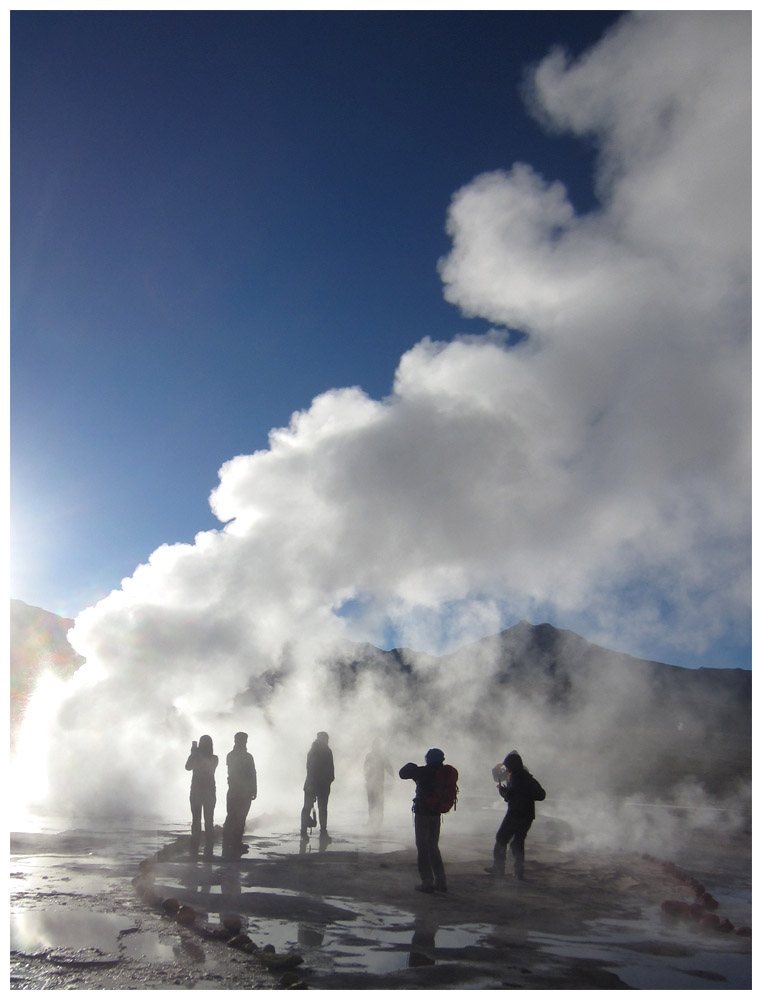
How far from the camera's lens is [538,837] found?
44.5 feet

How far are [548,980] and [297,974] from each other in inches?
63.7

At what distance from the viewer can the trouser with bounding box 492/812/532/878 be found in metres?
8.58

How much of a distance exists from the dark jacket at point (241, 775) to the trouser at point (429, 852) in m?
3.33

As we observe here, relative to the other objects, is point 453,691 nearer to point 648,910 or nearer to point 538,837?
point 538,837

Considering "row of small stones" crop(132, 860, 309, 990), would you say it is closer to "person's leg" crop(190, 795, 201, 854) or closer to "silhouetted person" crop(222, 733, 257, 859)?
"silhouetted person" crop(222, 733, 257, 859)

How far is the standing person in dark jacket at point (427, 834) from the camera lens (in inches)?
295

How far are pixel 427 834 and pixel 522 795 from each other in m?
1.85

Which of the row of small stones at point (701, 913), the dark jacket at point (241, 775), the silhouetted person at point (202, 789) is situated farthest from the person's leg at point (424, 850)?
the silhouetted person at point (202, 789)

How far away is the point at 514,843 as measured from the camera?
8.70 metres

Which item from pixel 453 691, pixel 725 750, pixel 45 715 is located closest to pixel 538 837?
pixel 45 715

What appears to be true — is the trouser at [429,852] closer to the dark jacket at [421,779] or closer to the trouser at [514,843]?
the dark jacket at [421,779]

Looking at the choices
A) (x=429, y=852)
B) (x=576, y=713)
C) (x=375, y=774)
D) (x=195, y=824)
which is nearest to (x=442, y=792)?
(x=429, y=852)

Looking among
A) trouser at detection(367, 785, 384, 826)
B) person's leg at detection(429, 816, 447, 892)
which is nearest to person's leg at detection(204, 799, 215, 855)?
person's leg at detection(429, 816, 447, 892)

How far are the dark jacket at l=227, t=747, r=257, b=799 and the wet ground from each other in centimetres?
92
